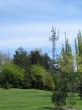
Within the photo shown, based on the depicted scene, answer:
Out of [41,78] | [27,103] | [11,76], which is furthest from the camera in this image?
[41,78]

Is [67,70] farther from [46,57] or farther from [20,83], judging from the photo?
[46,57]

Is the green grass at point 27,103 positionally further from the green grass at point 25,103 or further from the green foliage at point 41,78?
the green foliage at point 41,78

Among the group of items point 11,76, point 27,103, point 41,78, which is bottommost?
point 27,103

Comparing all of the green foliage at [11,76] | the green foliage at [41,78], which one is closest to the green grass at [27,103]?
the green foliage at [41,78]

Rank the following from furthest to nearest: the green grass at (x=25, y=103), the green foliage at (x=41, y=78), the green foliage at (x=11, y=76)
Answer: the green foliage at (x=11, y=76)
the green foliage at (x=41, y=78)
the green grass at (x=25, y=103)

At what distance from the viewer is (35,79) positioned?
3730 inches

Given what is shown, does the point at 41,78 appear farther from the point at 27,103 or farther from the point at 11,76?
the point at 27,103

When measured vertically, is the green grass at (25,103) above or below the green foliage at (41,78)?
below

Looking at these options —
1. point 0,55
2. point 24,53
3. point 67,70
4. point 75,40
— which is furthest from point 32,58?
point 67,70

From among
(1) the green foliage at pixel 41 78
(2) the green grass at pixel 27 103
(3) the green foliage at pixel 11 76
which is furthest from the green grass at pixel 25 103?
(3) the green foliage at pixel 11 76

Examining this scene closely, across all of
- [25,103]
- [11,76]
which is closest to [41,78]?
[11,76]

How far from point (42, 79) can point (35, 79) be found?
9.66ft

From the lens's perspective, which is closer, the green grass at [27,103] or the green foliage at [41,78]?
the green grass at [27,103]

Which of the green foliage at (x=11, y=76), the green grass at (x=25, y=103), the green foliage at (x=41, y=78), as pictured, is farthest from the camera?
the green foliage at (x=11, y=76)
